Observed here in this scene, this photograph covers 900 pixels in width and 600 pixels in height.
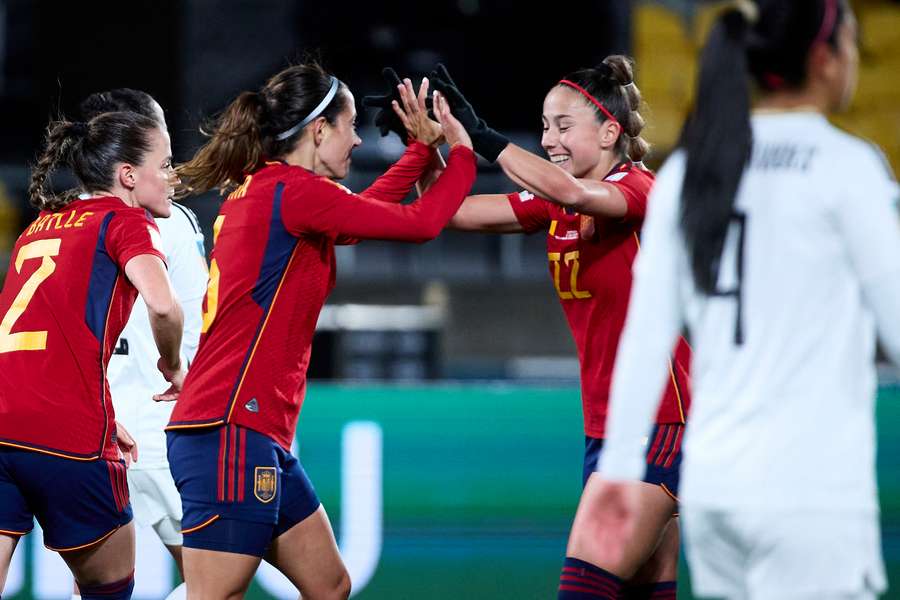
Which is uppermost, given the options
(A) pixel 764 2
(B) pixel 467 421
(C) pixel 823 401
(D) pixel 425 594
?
(A) pixel 764 2

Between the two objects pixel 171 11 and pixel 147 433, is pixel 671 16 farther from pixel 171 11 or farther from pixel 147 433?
Result: pixel 147 433

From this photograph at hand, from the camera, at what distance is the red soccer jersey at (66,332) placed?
3.34 meters

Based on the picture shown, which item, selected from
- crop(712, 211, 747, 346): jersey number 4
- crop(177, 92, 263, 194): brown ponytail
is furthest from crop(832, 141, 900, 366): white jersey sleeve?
crop(177, 92, 263, 194): brown ponytail

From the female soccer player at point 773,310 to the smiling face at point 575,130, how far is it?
5.04ft

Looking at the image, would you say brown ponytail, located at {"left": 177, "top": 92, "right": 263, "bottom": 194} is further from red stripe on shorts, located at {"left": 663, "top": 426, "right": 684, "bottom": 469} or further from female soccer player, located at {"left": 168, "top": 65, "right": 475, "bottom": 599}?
red stripe on shorts, located at {"left": 663, "top": 426, "right": 684, "bottom": 469}

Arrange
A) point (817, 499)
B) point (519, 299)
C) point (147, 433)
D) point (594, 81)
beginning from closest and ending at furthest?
point (817, 499)
point (594, 81)
point (147, 433)
point (519, 299)

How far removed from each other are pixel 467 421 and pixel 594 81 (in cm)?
206

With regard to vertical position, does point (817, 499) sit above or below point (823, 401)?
below

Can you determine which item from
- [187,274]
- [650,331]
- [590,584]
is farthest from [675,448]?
[187,274]

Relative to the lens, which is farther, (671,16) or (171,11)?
(671,16)

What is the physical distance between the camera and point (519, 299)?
895 cm

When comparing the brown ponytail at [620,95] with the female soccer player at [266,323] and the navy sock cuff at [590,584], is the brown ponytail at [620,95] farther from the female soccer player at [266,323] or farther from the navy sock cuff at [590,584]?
the navy sock cuff at [590,584]

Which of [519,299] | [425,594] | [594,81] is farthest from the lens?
[519,299]

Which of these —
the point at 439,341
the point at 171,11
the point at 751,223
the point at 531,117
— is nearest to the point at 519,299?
the point at 439,341
